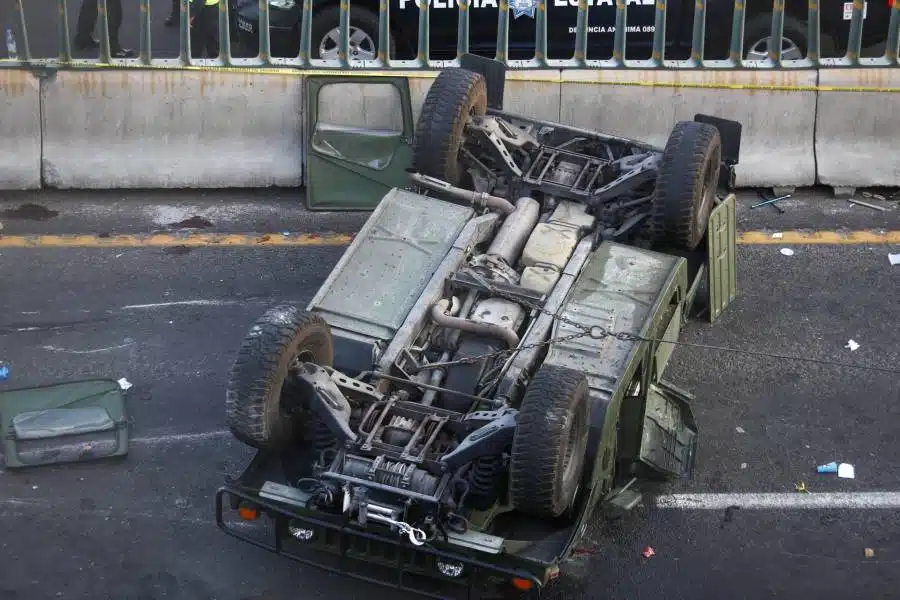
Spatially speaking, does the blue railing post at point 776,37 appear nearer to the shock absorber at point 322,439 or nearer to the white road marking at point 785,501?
the white road marking at point 785,501

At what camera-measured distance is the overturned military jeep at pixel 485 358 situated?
6363 millimetres

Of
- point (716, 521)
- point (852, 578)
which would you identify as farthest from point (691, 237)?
point (852, 578)

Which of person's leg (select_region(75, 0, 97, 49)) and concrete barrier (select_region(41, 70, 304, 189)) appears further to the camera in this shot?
person's leg (select_region(75, 0, 97, 49))

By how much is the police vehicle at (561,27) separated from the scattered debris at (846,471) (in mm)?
4832

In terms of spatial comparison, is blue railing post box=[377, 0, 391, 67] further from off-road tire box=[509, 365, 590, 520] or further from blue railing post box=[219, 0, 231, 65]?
off-road tire box=[509, 365, 590, 520]

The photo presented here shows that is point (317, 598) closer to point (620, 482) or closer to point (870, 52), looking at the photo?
point (620, 482)

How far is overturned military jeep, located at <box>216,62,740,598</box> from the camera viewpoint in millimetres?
6363

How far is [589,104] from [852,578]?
5058mm

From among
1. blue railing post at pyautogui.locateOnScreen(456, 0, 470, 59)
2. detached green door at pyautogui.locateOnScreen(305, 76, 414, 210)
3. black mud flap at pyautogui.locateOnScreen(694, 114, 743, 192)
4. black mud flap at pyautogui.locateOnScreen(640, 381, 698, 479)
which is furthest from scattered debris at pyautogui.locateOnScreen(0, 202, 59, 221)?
black mud flap at pyautogui.locateOnScreen(640, 381, 698, 479)

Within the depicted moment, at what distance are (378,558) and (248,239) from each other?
4.50m

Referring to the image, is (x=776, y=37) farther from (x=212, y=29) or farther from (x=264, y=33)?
(x=212, y=29)

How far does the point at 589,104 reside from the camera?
427 inches

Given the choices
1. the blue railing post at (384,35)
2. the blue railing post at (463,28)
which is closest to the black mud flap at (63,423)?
the blue railing post at (384,35)

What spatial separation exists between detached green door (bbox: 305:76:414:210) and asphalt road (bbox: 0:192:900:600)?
24cm
